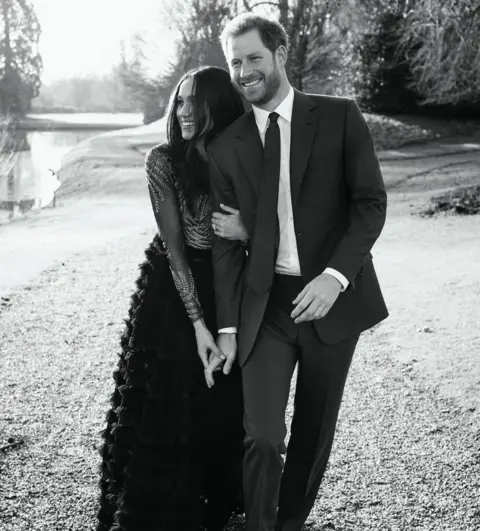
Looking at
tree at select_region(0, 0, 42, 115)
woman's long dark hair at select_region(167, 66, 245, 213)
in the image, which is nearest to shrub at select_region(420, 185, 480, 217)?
woman's long dark hair at select_region(167, 66, 245, 213)

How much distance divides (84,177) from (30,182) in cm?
421

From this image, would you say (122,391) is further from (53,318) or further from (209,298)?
(53,318)

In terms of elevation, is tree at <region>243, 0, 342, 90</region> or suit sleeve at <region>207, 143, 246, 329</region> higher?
tree at <region>243, 0, 342, 90</region>

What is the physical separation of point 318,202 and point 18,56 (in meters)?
57.2

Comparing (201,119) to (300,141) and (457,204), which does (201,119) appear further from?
(457,204)

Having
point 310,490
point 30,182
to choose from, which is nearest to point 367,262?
point 310,490

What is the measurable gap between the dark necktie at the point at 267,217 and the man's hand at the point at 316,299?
0.58 feet

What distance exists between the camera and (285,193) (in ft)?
8.96

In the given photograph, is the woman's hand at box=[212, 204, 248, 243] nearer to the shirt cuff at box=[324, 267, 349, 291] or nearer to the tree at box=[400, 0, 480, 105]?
the shirt cuff at box=[324, 267, 349, 291]

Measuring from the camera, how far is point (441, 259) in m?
9.90

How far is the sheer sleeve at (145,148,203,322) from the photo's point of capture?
281 cm

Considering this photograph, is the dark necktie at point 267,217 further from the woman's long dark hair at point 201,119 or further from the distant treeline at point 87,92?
the distant treeline at point 87,92

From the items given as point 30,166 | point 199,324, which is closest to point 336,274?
point 199,324

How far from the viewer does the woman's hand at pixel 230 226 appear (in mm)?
2729
